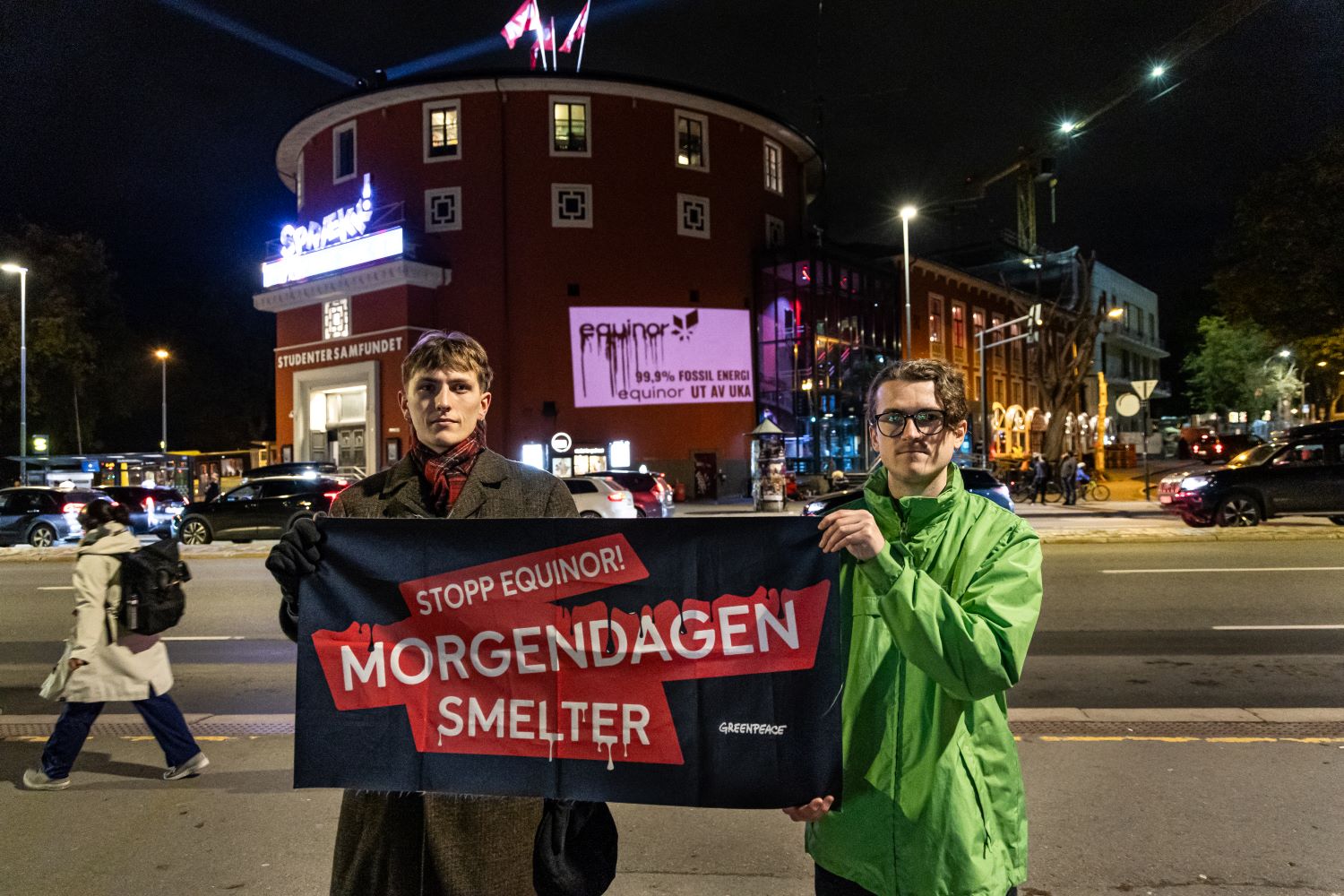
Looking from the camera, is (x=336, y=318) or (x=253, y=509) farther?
(x=336, y=318)

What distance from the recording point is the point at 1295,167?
2891 centimetres

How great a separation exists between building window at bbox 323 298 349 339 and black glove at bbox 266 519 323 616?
34065mm

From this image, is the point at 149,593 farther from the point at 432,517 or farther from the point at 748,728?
the point at 748,728

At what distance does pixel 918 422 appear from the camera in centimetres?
232

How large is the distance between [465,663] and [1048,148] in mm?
110846

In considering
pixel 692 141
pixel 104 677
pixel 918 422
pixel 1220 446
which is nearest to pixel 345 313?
pixel 692 141

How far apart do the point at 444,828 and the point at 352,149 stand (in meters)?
38.2

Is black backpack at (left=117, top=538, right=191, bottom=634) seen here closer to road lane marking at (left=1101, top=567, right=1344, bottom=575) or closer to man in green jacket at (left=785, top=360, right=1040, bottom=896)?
man in green jacket at (left=785, top=360, right=1040, bottom=896)

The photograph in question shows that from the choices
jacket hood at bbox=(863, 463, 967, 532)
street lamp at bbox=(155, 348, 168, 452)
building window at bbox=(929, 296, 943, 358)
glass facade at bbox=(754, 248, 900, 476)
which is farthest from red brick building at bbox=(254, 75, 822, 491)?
jacket hood at bbox=(863, 463, 967, 532)

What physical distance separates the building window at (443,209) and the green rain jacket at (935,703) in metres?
33.7

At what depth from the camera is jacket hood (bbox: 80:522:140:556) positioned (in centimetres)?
518

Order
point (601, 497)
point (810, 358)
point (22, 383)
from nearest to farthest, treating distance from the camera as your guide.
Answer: point (601, 497)
point (22, 383)
point (810, 358)

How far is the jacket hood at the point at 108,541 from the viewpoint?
17.0 ft

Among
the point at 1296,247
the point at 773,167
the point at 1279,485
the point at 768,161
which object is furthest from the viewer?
the point at 773,167
